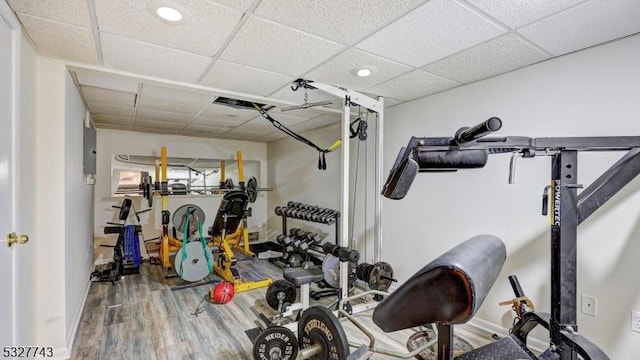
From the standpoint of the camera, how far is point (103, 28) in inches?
68.4

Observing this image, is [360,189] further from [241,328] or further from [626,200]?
[626,200]

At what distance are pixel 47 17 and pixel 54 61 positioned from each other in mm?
693

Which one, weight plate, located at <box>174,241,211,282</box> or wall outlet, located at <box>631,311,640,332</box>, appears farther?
weight plate, located at <box>174,241,211,282</box>

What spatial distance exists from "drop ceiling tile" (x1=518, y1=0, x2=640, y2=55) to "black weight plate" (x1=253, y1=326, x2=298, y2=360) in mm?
2487

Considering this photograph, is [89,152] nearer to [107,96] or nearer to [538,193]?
[107,96]

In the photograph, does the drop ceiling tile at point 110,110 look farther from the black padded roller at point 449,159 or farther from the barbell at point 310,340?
the black padded roller at point 449,159

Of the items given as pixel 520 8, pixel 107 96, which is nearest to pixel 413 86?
pixel 520 8

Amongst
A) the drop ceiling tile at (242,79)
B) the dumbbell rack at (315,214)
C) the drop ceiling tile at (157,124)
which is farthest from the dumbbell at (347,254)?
the drop ceiling tile at (157,124)

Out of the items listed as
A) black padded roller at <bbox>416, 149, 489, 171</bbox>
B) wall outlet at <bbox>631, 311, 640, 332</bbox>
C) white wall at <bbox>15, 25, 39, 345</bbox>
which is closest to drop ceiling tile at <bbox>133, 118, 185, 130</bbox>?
white wall at <bbox>15, 25, 39, 345</bbox>

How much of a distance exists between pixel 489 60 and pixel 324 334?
7.31 ft

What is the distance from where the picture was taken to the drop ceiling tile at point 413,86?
254 cm

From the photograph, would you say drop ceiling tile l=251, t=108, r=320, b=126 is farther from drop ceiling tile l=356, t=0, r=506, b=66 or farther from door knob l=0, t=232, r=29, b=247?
door knob l=0, t=232, r=29, b=247

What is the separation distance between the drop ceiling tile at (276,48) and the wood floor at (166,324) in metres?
2.27

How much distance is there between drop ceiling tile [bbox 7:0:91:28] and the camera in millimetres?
1480
